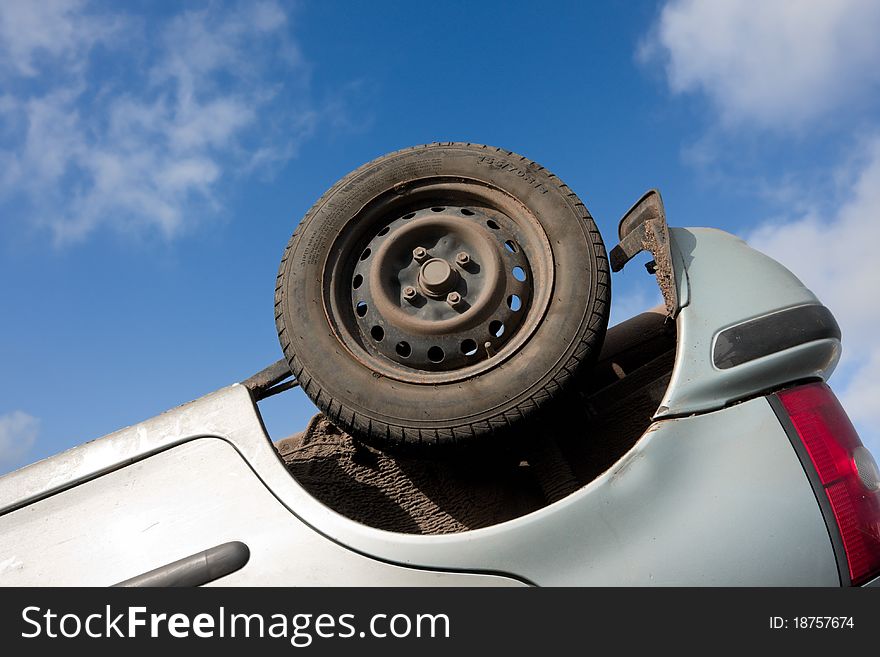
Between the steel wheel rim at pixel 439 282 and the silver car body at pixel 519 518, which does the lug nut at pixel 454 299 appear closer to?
the steel wheel rim at pixel 439 282

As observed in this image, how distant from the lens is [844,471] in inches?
80.0

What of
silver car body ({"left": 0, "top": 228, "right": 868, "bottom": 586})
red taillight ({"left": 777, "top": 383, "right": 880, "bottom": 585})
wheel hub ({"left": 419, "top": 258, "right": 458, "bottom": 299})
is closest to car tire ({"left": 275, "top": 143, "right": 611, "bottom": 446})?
wheel hub ({"left": 419, "top": 258, "right": 458, "bottom": 299})

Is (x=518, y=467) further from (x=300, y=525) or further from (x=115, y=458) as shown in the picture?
(x=115, y=458)

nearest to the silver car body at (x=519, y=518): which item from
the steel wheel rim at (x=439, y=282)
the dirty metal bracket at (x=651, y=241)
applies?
the dirty metal bracket at (x=651, y=241)

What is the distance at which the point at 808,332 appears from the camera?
7.30ft

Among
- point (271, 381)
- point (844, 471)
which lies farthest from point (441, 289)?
point (844, 471)

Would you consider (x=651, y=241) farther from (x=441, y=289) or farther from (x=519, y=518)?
(x=519, y=518)

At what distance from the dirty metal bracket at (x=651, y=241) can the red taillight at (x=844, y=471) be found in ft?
1.57

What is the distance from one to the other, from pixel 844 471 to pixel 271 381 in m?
1.86

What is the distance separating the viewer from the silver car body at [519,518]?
1936mm

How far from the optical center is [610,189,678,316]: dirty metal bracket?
2.32 meters

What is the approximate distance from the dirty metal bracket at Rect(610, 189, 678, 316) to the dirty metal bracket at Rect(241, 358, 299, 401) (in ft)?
4.13
